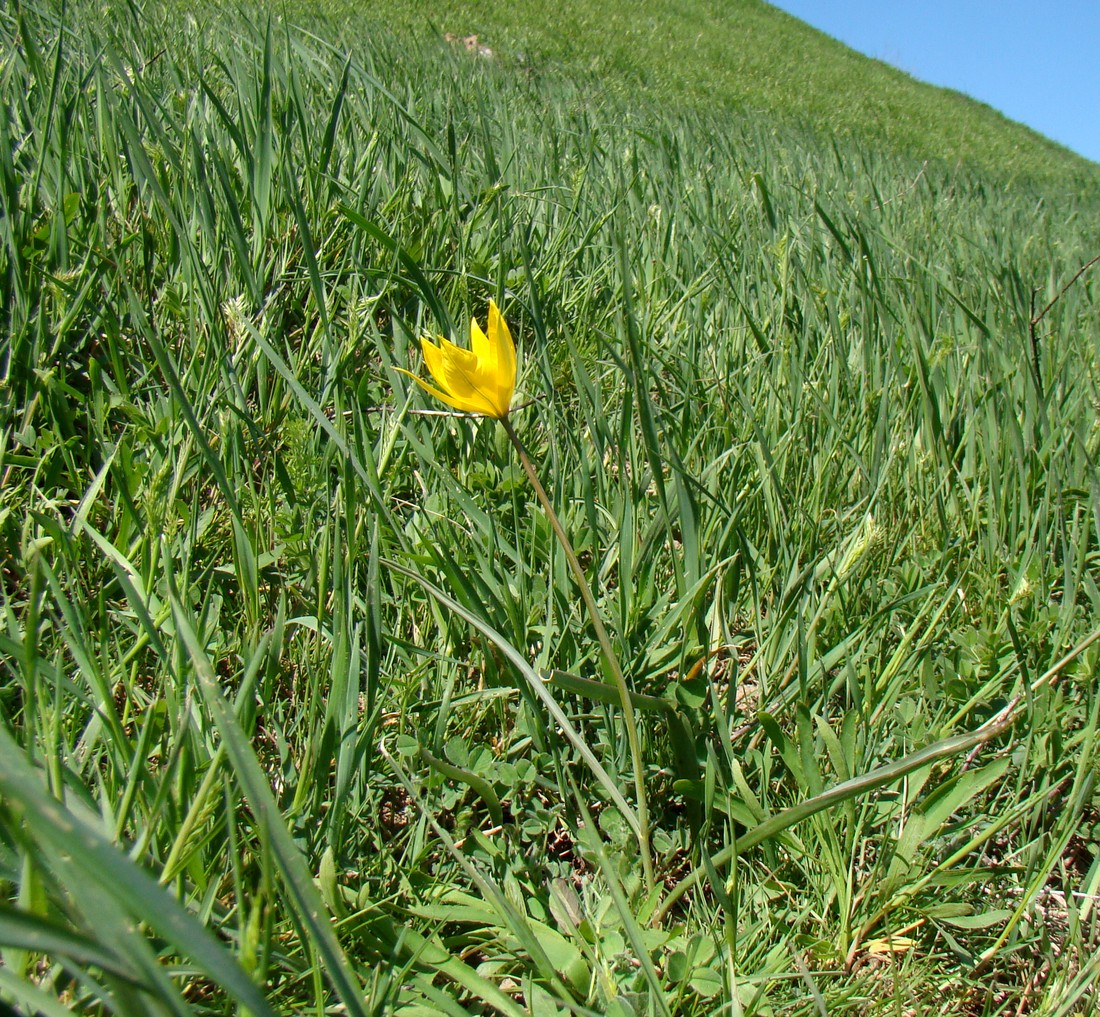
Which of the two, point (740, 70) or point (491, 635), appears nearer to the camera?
point (491, 635)

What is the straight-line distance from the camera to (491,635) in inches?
30.6

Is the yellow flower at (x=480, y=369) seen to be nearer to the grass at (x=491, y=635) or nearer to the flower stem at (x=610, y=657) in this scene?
the flower stem at (x=610, y=657)

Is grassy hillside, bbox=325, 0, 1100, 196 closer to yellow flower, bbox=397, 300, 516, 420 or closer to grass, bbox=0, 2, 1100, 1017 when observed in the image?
grass, bbox=0, 2, 1100, 1017

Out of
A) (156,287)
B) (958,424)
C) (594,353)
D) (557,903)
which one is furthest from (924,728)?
(156,287)

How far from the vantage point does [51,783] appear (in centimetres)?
64

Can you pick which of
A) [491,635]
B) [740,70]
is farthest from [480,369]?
[740,70]

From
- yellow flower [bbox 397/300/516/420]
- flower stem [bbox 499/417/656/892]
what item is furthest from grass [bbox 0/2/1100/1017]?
yellow flower [bbox 397/300/516/420]

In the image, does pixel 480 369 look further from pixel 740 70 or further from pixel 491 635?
pixel 740 70

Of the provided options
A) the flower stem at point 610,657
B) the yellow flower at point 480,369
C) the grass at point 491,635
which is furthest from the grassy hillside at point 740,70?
the flower stem at point 610,657

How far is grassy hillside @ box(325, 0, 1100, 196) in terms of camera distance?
9.68 meters

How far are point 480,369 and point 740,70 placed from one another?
16.6 meters

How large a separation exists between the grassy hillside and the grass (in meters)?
6.09

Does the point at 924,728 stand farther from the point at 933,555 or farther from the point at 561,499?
the point at 561,499

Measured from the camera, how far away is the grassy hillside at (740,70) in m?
9.68
